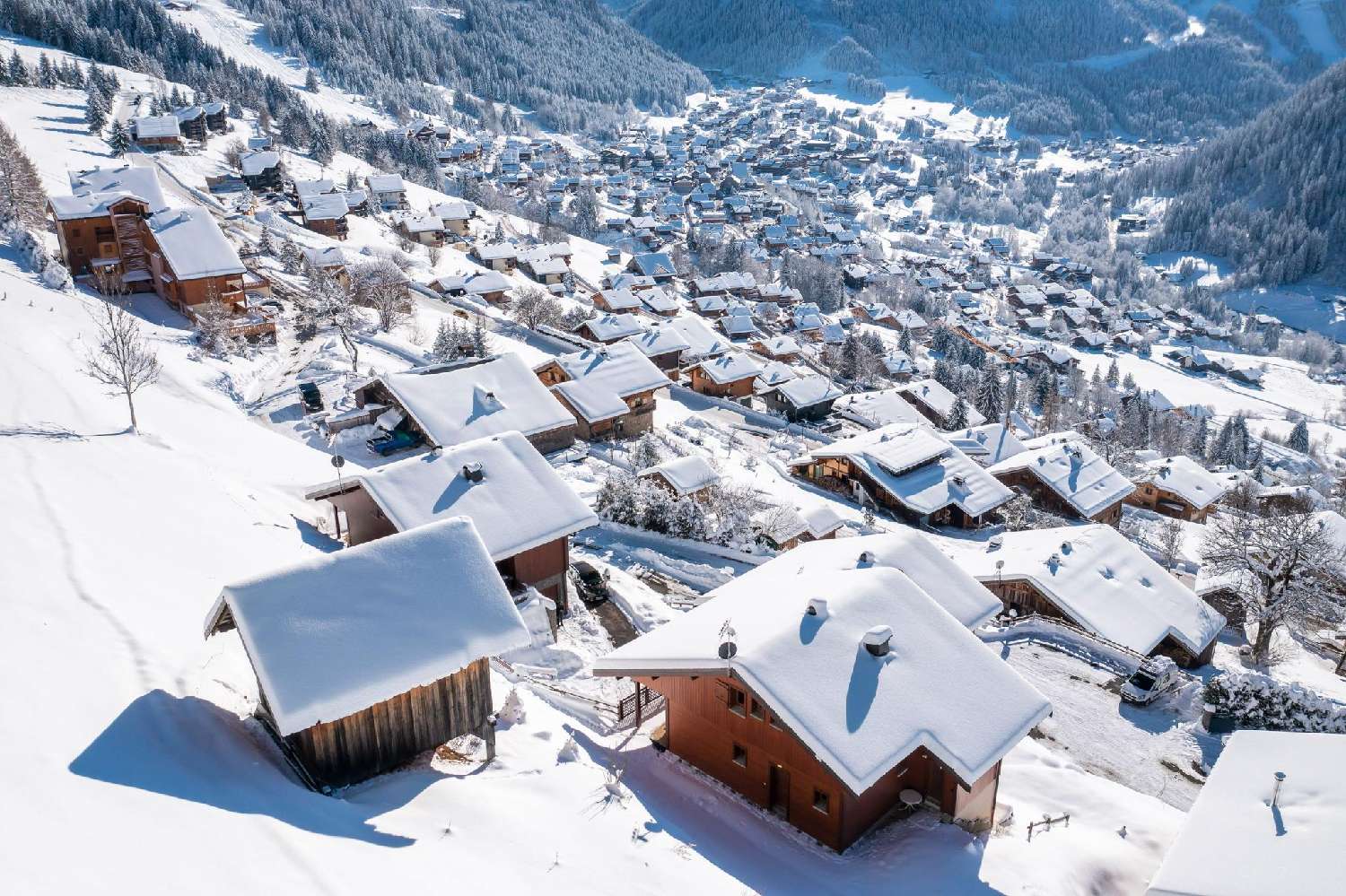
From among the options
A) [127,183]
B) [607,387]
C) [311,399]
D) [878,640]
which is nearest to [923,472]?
[607,387]

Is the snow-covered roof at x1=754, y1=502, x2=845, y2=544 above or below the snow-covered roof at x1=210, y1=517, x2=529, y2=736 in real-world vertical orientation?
below

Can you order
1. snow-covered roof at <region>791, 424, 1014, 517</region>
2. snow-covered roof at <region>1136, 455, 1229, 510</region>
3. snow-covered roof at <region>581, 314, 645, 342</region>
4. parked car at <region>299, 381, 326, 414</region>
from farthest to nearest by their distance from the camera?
snow-covered roof at <region>581, 314, 645, 342</region> < snow-covered roof at <region>1136, 455, 1229, 510</region> < snow-covered roof at <region>791, 424, 1014, 517</region> < parked car at <region>299, 381, 326, 414</region>

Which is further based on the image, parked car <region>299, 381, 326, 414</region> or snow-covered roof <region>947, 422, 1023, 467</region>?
snow-covered roof <region>947, 422, 1023, 467</region>

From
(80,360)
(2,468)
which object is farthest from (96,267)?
(2,468)

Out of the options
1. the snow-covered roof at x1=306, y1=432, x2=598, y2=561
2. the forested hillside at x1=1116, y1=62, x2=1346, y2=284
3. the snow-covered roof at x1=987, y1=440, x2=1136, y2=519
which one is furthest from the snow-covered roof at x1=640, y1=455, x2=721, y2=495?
the forested hillside at x1=1116, y1=62, x2=1346, y2=284

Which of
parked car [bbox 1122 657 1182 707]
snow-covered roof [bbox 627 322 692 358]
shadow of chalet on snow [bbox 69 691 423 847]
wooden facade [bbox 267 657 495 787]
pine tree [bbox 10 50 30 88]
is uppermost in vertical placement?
pine tree [bbox 10 50 30 88]

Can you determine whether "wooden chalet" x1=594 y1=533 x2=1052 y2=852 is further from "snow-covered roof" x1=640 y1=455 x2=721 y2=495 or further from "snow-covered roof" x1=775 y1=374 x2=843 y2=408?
"snow-covered roof" x1=775 y1=374 x2=843 y2=408

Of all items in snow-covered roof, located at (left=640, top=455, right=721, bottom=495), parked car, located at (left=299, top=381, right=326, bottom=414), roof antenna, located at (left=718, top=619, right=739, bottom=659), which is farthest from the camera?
parked car, located at (left=299, top=381, right=326, bottom=414)
